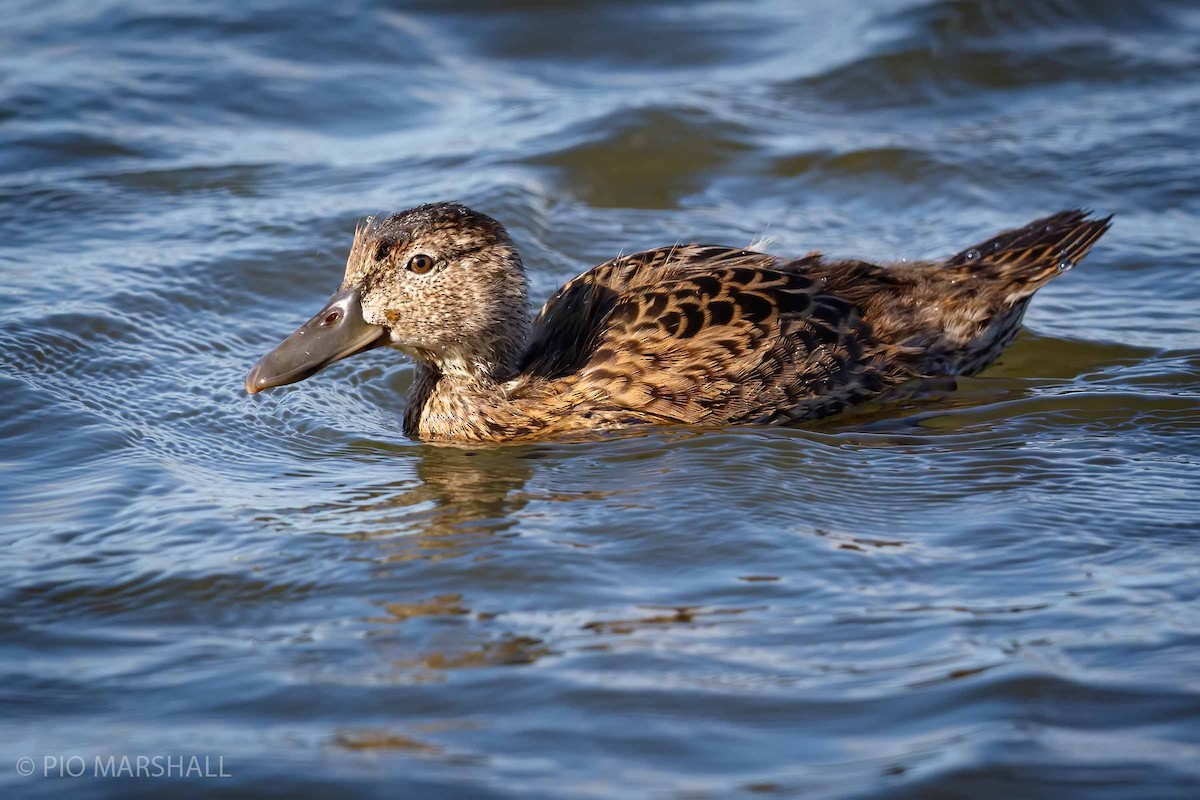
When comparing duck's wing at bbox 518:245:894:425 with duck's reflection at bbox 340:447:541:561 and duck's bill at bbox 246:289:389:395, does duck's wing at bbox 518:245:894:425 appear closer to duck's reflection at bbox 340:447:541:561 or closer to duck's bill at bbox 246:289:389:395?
duck's reflection at bbox 340:447:541:561

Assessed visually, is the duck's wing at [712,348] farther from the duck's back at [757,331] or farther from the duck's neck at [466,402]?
the duck's neck at [466,402]

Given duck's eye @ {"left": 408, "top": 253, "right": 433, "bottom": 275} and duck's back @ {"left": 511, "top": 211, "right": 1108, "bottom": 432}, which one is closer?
duck's back @ {"left": 511, "top": 211, "right": 1108, "bottom": 432}

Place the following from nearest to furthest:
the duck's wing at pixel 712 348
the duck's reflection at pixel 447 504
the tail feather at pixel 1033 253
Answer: the duck's reflection at pixel 447 504 → the duck's wing at pixel 712 348 → the tail feather at pixel 1033 253

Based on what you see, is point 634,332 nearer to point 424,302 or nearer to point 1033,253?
point 424,302

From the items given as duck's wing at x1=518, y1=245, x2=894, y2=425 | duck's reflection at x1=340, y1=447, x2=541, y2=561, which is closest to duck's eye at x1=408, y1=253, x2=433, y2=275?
duck's wing at x1=518, y1=245, x2=894, y2=425

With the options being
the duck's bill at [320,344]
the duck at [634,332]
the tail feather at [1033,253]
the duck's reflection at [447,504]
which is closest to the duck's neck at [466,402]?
the duck at [634,332]

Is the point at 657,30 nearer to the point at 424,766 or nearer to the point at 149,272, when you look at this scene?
the point at 149,272

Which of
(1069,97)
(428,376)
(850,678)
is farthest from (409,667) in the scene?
(1069,97)

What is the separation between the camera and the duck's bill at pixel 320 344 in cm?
657

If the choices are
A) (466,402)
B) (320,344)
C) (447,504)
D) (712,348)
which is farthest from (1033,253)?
(320,344)

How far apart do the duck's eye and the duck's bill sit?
0.91 ft

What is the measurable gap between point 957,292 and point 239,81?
6.85m

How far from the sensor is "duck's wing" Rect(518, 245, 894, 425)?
6559 millimetres

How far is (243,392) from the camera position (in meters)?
7.30
